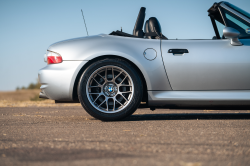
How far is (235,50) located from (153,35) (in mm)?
1208

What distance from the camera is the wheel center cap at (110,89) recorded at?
12.6ft

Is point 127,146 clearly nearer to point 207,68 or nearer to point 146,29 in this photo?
point 207,68

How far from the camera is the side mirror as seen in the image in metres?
3.84

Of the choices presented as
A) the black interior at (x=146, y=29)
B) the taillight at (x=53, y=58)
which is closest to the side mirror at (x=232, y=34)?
the black interior at (x=146, y=29)

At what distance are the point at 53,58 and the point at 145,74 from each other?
128 cm

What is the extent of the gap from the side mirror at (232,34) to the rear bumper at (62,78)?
6.41 ft

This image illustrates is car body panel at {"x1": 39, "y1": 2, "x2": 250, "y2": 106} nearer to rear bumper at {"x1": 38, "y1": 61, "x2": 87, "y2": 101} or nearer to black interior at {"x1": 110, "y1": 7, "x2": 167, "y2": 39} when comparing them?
rear bumper at {"x1": 38, "y1": 61, "x2": 87, "y2": 101}

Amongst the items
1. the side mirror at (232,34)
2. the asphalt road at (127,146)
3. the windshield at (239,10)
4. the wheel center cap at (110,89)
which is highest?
the windshield at (239,10)

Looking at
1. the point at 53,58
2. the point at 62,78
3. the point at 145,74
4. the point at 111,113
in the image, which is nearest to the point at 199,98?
the point at 145,74

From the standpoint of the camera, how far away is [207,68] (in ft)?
12.5

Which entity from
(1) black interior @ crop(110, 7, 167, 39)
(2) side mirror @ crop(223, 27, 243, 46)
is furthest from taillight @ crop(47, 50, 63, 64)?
(2) side mirror @ crop(223, 27, 243, 46)

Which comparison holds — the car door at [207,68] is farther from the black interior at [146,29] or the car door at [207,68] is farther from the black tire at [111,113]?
the black interior at [146,29]

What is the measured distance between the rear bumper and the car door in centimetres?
122

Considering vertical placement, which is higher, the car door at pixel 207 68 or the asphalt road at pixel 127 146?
the car door at pixel 207 68
